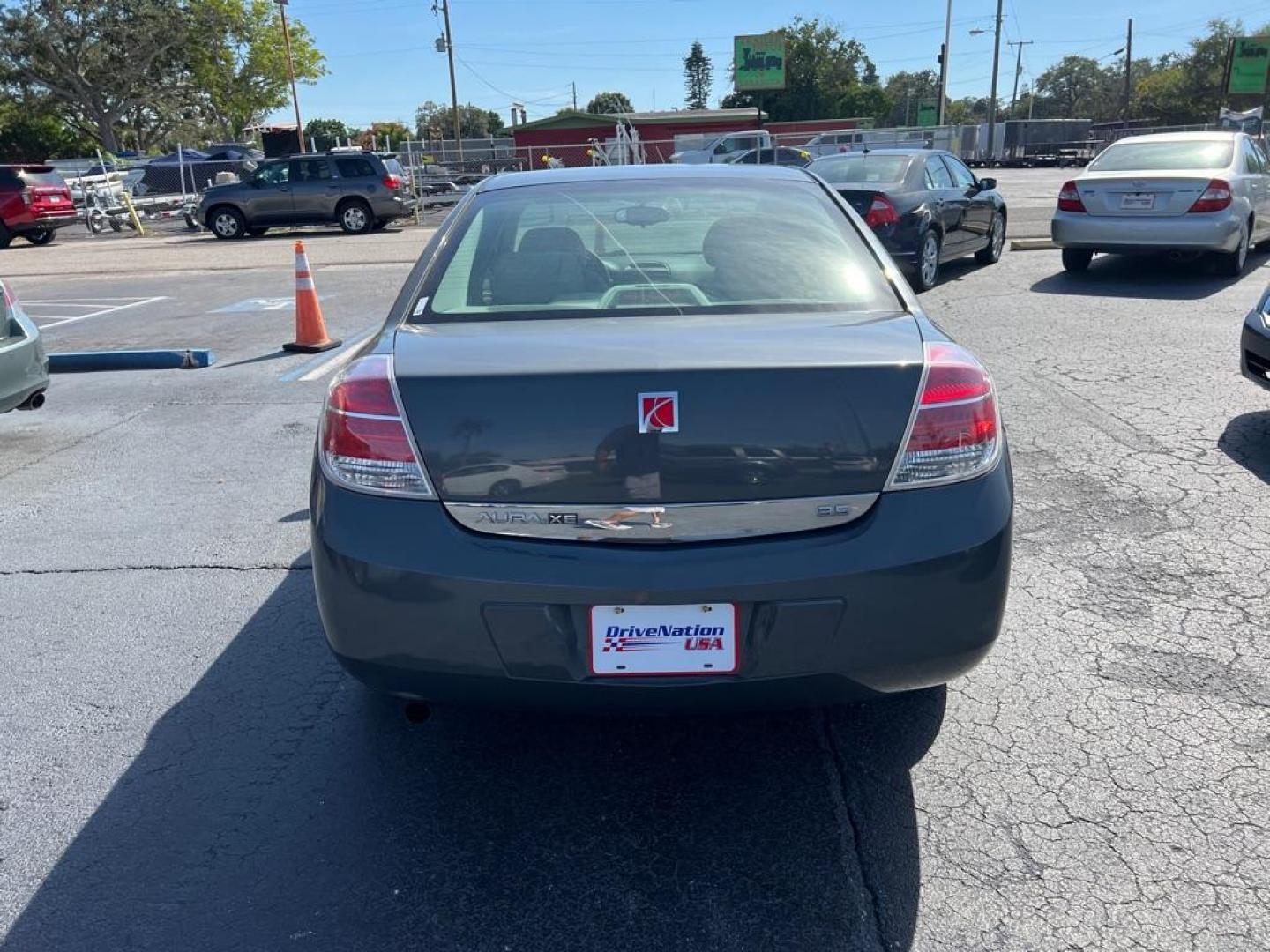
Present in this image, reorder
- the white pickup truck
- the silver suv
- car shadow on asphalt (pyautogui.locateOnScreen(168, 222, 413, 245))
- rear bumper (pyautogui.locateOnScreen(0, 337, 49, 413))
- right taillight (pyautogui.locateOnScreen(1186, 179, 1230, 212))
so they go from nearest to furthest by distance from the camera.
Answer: rear bumper (pyautogui.locateOnScreen(0, 337, 49, 413)) < right taillight (pyautogui.locateOnScreen(1186, 179, 1230, 212)) < the silver suv < car shadow on asphalt (pyautogui.locateOnScreen(168, 222, 413, 245)) < the white pickup truck

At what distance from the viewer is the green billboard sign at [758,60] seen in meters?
62.7

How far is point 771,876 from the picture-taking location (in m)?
2.37

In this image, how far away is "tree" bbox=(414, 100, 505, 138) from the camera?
102 metres

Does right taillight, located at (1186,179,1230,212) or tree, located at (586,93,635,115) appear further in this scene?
tree, located at (586,93,635,115)

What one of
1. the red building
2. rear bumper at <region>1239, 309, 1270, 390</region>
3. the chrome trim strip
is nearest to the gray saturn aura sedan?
the chrome trim strip

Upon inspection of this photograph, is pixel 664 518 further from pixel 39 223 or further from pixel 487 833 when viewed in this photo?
pixel 39 223

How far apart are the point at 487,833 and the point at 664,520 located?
964 mm

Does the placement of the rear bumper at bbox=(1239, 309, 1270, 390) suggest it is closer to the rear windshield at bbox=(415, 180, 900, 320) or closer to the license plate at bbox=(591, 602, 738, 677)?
the rear windshield at bbox=(415, 180, 900, 320)

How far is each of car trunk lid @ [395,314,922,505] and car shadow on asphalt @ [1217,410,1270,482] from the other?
358 centimetres

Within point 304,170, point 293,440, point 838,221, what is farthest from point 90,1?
point 838,221

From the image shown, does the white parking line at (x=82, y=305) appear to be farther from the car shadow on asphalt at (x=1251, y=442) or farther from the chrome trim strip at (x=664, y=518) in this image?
the car shadow on asphalt at (x=1251, y=442)

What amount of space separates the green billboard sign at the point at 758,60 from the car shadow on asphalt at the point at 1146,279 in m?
54.8

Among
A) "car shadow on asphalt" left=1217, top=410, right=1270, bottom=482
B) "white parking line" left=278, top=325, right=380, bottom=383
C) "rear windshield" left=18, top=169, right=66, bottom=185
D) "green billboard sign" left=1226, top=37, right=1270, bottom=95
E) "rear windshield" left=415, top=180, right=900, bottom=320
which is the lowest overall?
"car shadow on asphalt" left=1217, top=410, right=1270, bottom=482

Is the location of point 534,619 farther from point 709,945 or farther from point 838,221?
point 838,221
